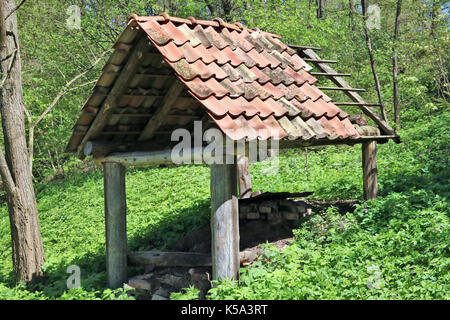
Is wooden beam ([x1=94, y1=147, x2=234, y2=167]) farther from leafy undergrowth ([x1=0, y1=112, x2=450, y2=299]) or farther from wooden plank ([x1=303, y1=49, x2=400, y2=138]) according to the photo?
wooden plank ([x1=303, y1=49, x2=400, y2=138])

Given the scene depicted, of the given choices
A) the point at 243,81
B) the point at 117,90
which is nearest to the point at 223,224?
the point at 243,81

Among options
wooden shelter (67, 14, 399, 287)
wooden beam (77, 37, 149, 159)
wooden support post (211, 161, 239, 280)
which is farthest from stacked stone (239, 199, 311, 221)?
wooden beam (77, 37, 149, 159)

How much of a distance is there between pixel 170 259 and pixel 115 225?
104cm

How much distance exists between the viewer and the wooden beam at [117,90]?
5.27 m

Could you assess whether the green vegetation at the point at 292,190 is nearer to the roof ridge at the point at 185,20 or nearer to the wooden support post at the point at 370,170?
the wooden support post at the point at 370,170

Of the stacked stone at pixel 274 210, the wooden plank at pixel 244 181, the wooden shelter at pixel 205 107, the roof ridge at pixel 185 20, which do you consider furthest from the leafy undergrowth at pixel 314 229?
the roof ridge at pixel 185 20

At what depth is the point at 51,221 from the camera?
12.8 m

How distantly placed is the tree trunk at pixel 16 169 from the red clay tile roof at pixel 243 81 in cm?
366

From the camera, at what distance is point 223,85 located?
510 centimetres

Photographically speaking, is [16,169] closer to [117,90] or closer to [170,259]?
[117,90]

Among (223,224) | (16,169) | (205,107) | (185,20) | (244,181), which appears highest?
(185,20)

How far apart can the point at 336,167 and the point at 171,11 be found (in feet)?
33.0
